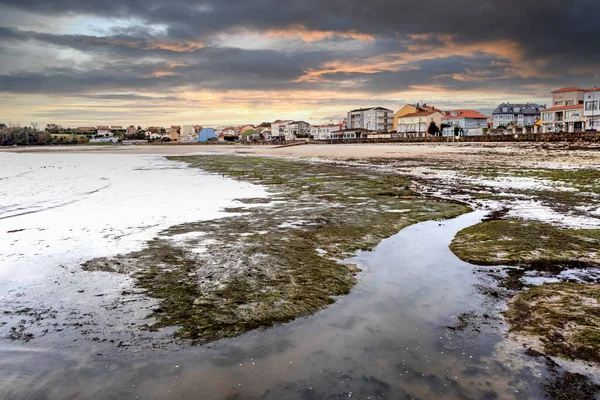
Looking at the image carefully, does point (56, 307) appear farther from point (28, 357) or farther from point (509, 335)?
point (509, 335)

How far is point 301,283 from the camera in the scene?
7695 mm

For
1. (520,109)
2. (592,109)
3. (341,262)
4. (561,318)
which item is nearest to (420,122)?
(520,109)

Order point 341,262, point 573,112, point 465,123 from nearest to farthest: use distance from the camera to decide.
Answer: point 341,262
point 573,112
point 465,123

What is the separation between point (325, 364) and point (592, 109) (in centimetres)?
9948

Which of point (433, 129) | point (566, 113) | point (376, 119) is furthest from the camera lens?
point (376, 119)

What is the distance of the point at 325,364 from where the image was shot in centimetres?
493

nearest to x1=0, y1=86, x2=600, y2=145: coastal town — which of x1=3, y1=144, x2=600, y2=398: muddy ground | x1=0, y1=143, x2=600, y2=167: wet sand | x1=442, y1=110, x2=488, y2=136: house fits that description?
x1=442, y1=110, x2=488, y2=136: house

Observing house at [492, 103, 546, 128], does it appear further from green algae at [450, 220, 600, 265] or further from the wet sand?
green algae at [450, 220, 600, 265]

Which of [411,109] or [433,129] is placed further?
[411,109]

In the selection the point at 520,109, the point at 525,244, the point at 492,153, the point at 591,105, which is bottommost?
the point at 525,244

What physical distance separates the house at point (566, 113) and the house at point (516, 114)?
28453 millimetres

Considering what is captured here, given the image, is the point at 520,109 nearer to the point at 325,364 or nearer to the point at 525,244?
the point at 525,244

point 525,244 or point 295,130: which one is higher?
point 295,130

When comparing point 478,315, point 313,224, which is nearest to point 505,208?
point 313,224
